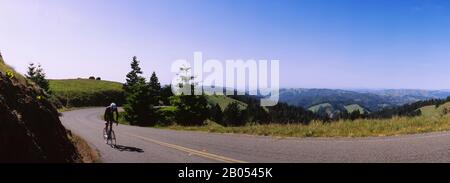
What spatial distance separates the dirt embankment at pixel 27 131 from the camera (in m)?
9.04

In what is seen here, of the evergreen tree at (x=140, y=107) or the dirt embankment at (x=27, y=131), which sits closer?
the dirt embankment at (x=27, y=131)

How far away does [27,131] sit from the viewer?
9.99 metres

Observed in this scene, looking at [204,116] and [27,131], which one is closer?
[27,131]

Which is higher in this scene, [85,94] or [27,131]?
[85,94]

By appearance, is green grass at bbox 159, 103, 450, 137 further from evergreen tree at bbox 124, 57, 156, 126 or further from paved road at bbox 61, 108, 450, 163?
evergreen tree at bbox 124, 57, 156, 126

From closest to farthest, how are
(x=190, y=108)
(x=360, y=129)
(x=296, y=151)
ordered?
1. (x=296, y=151)
2. (x=360, y=129)
3. (x=190, y=108)

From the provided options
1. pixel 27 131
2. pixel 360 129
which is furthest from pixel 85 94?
pixel 27 131

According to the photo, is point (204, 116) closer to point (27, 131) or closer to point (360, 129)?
point (360, 129)

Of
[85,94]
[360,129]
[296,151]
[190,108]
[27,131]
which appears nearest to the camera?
[27,131]

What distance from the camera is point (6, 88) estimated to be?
37.4 ft

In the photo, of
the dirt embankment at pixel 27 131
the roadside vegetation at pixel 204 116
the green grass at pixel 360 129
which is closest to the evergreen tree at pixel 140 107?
the roadside vegetation at pixel 204 116

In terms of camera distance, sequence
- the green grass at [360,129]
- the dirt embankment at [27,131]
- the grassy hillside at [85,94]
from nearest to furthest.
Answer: the dirt embankment at [27,131]
the green grass at [360,129]
the grassy hillside at [85,94]

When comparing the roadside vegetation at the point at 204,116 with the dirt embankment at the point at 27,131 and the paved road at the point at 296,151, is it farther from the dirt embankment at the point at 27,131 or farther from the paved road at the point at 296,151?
the dirt embankment at the point at 27,131

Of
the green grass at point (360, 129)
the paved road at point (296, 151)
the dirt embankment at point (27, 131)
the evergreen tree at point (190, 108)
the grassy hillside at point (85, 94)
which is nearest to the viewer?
the dirt embankment at point (27, 131)
